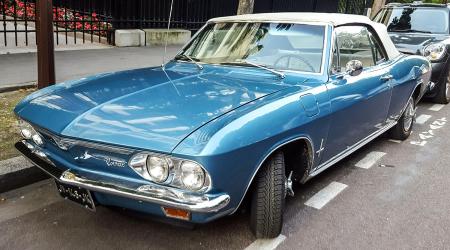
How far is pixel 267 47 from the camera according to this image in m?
4.09

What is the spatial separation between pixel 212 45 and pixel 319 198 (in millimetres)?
1792

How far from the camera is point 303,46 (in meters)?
4.02

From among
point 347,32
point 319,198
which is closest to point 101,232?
point 319,198

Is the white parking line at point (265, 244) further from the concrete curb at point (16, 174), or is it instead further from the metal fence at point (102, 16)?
the metal fence at point (102, 16)

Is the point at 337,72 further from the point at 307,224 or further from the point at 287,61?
the point at 307,224

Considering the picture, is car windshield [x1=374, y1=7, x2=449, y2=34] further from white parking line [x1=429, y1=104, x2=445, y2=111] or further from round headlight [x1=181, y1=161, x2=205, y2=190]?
round headlight [x1=181, y1=161, x2=205, y2=190]

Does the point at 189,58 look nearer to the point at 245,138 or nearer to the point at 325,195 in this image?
the point at 325,195

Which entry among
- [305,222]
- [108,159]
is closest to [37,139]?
[108,159]

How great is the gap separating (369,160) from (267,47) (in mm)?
1890

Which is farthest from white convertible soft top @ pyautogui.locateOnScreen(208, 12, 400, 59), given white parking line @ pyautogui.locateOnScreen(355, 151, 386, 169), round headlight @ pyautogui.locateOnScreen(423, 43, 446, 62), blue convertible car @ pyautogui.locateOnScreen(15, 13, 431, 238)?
round headlight @ pyautogui.locateOnScreen(423, 43, 446, 62)

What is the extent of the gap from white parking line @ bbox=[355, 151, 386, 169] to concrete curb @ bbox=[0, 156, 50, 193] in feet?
10.6

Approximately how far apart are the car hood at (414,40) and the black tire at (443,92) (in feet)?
2.14

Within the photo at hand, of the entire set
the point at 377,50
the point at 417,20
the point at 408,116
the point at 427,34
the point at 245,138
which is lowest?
the point at 408,116

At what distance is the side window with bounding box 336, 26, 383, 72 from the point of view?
4145 millimetres
